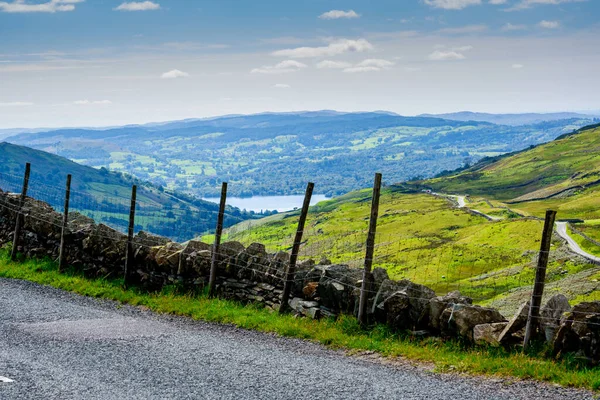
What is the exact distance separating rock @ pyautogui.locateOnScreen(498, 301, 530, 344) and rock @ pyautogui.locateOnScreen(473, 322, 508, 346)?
0.19 meters

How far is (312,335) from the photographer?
1788 cm

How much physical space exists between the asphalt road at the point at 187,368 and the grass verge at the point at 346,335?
0.46m

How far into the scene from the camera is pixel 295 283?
2000cm

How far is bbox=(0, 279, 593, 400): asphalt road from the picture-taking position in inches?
513

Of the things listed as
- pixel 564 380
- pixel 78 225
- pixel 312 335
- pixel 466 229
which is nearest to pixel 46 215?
pixel 78 225

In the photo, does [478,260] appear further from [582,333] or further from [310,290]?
[582,333]

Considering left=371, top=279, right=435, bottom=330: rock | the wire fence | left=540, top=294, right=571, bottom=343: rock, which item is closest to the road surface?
the wire fence

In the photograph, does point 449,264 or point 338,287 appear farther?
point 449,264

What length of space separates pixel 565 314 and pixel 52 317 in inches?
572

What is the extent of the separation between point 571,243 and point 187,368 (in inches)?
5830

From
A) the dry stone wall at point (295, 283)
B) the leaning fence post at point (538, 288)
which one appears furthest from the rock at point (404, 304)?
the leaning fence post at point (538, 288)

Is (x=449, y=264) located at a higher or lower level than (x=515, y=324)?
lower

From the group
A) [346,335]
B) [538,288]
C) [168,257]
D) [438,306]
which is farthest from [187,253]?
[538,288]

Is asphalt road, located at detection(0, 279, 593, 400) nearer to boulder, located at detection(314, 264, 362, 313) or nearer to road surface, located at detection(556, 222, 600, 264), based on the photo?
boulder, located at detection(314, 264, 362, 313)
